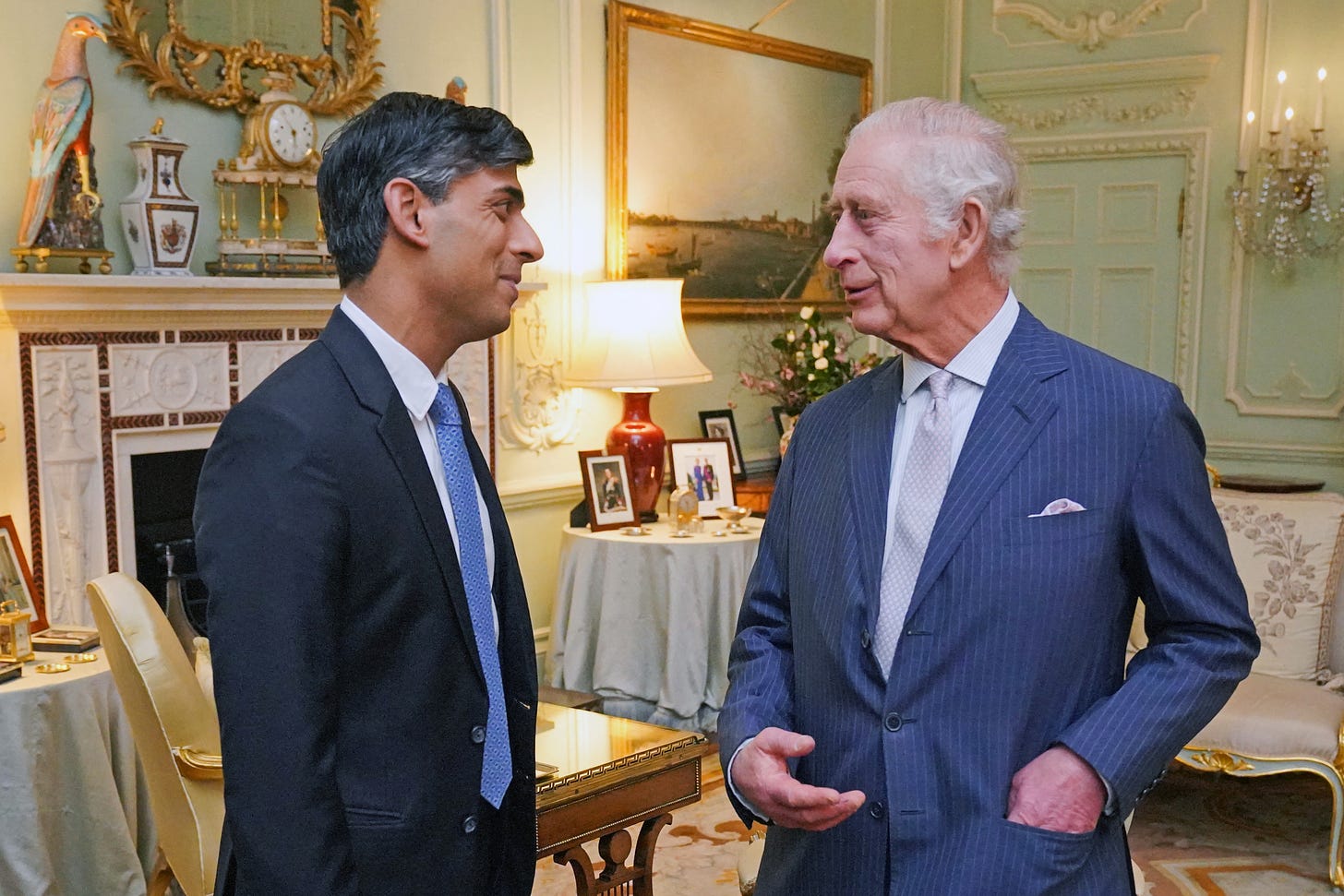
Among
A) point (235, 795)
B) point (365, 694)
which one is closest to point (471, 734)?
point (365, 694)

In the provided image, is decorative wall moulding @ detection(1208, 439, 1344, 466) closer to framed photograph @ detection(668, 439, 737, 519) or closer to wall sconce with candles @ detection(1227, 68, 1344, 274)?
wall sconce with candles @ detection(1227, 68, 1344, 274)

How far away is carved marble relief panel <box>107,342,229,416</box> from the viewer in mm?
3863

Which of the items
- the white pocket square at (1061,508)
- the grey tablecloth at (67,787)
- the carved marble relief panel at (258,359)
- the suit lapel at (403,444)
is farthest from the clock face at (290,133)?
the white pocket square at (1061,508)

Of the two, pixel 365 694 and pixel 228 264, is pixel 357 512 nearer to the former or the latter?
pixel 365 694

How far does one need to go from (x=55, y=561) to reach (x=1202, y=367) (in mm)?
5414

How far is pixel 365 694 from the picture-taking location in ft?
4.96

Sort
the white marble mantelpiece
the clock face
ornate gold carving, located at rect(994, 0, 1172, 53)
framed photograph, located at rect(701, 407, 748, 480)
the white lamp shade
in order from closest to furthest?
the white marble mantelpiece, the clock face, the white lamp shade, framed photograph, located at rect(701, 407, 748, 480), ornate gold carving, located at rect(994, 0, 1172, 53)

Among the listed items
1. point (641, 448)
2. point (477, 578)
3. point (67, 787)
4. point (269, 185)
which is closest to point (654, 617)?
point (641, 448)

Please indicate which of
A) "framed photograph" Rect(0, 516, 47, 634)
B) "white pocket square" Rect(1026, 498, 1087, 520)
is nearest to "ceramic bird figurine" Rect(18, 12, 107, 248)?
"framed photograph" Rect(0, 516, 47, 634)

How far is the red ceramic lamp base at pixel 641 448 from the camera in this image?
17.3ft

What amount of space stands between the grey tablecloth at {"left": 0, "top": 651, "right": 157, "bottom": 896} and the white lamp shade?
94.5 inches

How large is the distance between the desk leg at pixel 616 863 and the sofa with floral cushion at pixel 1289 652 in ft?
5.69

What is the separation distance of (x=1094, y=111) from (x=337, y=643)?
638 cm

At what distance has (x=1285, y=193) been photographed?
6242 millimetres
